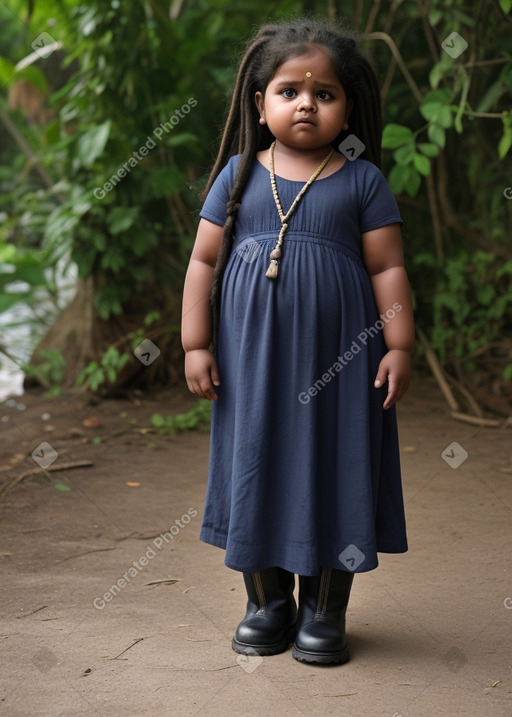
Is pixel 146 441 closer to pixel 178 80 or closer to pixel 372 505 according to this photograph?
pixel 178 80

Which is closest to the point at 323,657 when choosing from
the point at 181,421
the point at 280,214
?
the point at 280,214

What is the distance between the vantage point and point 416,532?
3.19 metres

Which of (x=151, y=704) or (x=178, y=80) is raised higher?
(x=178, y=80)

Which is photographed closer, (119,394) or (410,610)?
(410,610)

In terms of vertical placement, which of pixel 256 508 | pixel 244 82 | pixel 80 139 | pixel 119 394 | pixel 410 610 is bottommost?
pixel 119 394

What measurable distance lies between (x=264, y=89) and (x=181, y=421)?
2.42 m

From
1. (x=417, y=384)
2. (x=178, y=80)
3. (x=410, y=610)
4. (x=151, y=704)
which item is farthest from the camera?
(x=417, y=384)

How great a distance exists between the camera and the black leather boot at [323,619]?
2223 mm

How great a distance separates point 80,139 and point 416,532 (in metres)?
2.41

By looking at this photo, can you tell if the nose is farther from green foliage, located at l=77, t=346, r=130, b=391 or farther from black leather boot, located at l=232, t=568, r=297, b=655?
green foliage, located at l=77, t=346, r=130, b=391

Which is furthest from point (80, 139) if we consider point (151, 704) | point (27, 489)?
point (151, 704)

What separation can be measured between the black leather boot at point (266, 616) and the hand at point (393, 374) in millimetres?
537

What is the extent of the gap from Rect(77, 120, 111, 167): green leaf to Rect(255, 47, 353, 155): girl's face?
7.14 ft

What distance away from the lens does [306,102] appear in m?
2.11
